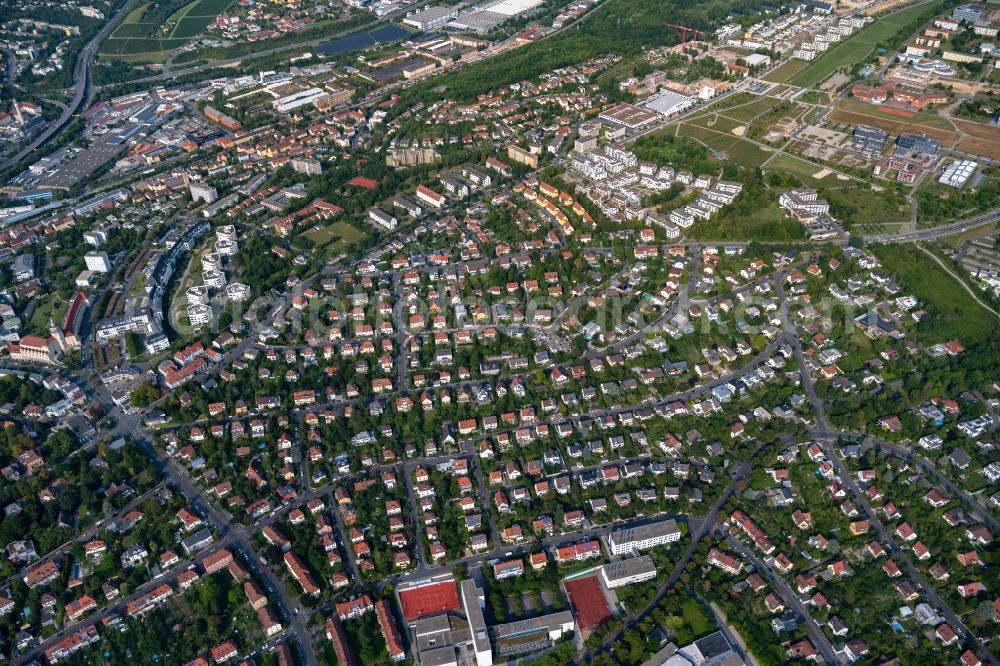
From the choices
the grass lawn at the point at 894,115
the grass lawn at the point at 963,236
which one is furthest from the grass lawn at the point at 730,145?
the grass lawn at the point at 963,236

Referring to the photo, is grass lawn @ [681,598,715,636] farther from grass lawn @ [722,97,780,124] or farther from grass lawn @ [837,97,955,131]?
grass lawn @ [837,97,955,131]

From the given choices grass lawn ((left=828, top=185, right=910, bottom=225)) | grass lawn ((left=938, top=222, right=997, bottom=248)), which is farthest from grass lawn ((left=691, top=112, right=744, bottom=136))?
grass lawn ((left=938, top=222, right=997, bottom=248))

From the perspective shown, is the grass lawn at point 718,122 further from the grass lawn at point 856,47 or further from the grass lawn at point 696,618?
the grass lawn at point 696,618

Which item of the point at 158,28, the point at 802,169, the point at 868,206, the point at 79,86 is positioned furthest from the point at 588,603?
the point at 158,28

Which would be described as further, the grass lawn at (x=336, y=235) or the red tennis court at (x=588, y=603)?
the grass lawn at (x=336, y=235)

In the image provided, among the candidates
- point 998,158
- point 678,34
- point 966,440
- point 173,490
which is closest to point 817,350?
point 966,440

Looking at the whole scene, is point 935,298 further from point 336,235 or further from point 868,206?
point 336,235

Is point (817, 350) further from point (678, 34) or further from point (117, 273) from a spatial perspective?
point (678, 34)
